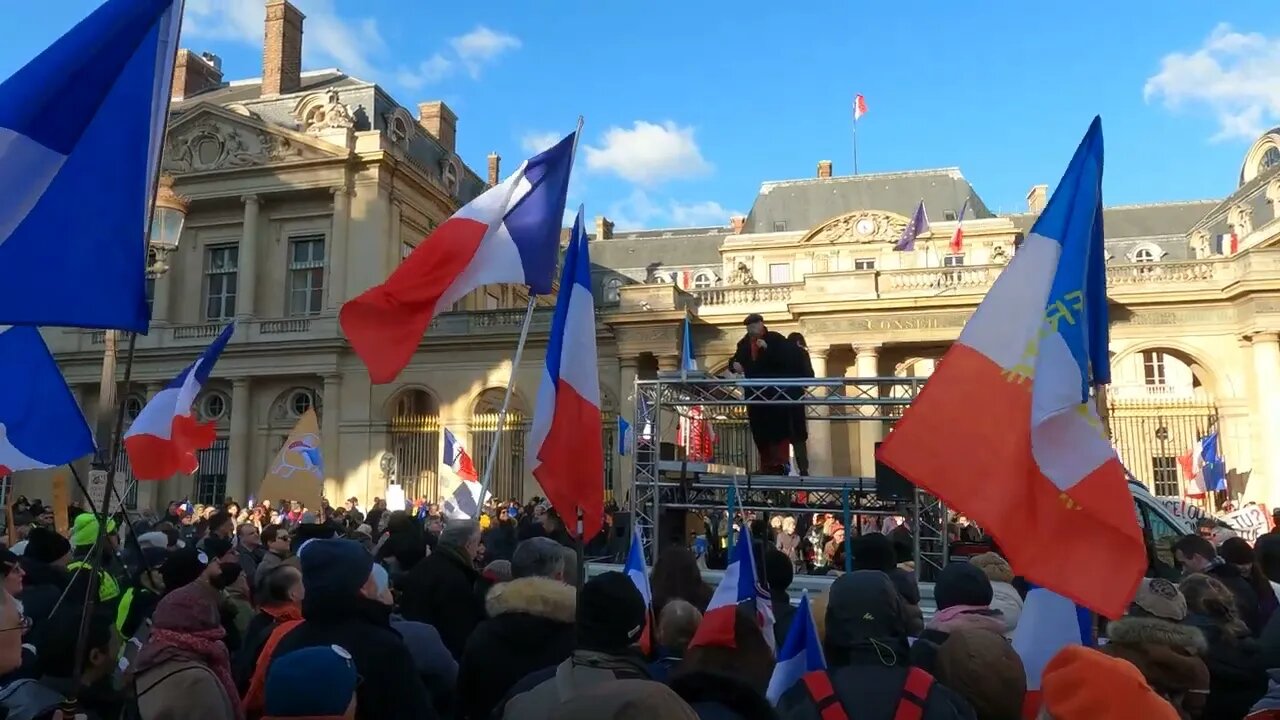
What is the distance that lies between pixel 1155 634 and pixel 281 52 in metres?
32.4

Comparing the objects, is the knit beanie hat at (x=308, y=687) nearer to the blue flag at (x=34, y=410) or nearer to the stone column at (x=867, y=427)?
the blue flag at (x=34, y=410)

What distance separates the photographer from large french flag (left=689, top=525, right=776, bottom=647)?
387 centimetres

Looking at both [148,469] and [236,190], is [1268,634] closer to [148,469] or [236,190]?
[148,469]

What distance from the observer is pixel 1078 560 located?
12.7 ft

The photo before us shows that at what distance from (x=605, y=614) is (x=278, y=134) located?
1119 inches

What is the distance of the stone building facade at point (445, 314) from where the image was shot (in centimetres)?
2330

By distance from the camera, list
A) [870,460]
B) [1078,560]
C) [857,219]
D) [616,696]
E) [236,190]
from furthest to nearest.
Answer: [857,219] → [236,190] → [870,460] → [1078,560] → [616,696]

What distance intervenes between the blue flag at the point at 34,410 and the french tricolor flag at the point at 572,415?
2760 millimetres

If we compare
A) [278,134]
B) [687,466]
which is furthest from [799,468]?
[278,134]

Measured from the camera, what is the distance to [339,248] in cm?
2825

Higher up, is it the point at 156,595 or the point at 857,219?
the point at 857,219

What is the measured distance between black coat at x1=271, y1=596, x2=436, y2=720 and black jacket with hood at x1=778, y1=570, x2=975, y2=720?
4.15 feet

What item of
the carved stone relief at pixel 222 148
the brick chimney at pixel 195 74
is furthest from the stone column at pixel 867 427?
the brick chimney at pixel 195 74

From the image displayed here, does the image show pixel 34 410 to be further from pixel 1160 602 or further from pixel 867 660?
pixel 1160 602
